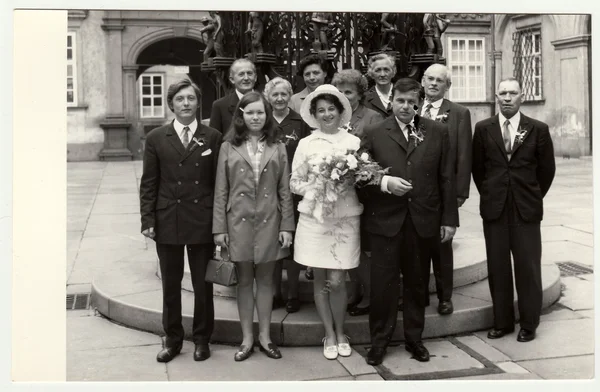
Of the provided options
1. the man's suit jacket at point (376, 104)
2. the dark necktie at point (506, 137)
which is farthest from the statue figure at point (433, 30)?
the dark necktie at point (506, 137)

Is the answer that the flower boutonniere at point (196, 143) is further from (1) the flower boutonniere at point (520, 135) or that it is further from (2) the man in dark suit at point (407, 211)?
(1) the flower boutonniere at point (520, 135)

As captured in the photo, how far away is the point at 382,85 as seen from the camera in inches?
218

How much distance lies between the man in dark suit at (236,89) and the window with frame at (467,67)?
754 inches

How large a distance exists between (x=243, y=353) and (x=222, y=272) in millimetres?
632

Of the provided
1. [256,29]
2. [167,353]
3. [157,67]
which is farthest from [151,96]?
[167,353]

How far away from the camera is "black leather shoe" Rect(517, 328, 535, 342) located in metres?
5.35

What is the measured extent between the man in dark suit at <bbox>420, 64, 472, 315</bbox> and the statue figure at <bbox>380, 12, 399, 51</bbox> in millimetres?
910

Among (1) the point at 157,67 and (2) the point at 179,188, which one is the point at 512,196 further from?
(1) the point at 157,67

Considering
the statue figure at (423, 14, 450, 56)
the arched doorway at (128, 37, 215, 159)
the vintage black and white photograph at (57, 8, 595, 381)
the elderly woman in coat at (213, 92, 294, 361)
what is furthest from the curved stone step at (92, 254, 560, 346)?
the arched doorway at (128, 37, 215, 159)

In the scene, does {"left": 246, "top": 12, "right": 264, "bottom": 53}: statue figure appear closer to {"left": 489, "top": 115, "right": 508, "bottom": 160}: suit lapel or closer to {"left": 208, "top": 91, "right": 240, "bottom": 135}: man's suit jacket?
{"left": 208, "top": 91, "right": 240, "bottom": 135}: man's suit jacket

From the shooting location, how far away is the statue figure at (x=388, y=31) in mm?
6262

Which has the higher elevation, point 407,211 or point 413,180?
point 413,180

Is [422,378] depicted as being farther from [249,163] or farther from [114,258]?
[114,258]
